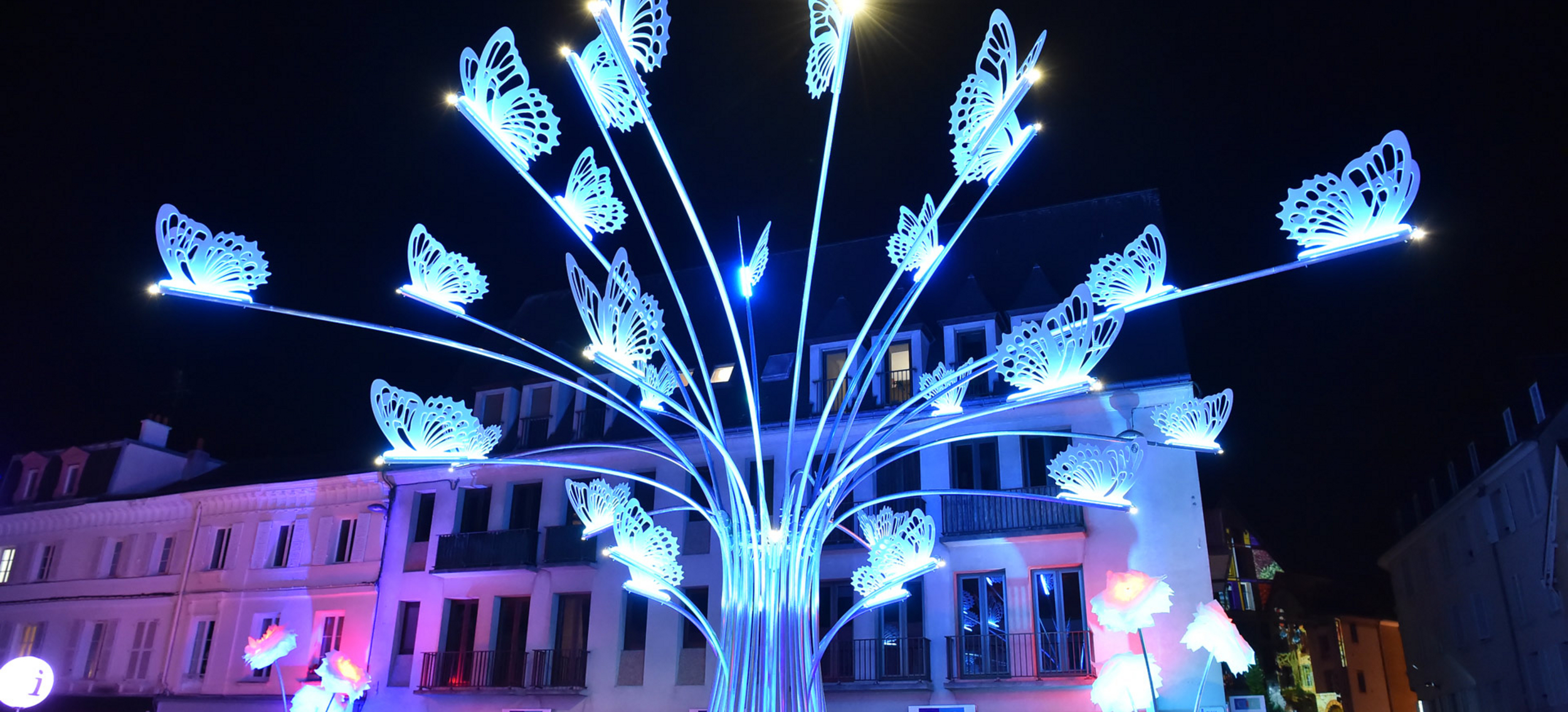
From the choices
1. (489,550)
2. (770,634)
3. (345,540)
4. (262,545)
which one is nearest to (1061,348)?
(770,634)

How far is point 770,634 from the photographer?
10.3 metres

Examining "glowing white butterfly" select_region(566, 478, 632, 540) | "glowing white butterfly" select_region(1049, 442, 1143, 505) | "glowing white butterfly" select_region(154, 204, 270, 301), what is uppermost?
"glowing white butterfly" select_region(154, 204, 270, 301)

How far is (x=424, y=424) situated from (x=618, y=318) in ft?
10.6

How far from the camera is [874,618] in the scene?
2195 centimetres

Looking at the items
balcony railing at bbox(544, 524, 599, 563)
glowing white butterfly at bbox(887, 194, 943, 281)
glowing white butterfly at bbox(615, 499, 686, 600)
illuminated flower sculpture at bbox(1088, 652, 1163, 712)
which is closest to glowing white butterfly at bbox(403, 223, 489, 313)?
glowing white butterfly at bbox(615, 499, 686, 600)

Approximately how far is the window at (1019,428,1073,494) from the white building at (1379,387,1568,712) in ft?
39.0

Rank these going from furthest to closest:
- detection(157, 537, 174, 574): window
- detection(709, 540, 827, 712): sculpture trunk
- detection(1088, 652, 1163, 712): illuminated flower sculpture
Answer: detection(157, 537, 174, 574): window < detection(1088, 652, 1163, 712): illuminated flower sculpture < detection(709, 540, 827, 712): sculpture trunk

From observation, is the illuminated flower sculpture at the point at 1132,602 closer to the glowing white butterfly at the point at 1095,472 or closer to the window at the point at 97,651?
the glowing white butterfly at the point at 1095,472

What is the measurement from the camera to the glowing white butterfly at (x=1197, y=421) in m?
12.3

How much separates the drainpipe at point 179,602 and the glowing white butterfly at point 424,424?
2242cm

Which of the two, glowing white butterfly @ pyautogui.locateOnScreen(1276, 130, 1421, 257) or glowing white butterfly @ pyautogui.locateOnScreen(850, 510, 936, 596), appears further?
glowing white butterfly @ pyautogui.locateOnScreen(850, 510, 936, 596)

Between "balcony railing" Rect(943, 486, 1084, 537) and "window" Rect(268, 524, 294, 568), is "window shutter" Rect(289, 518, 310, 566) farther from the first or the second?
"balcony railing" Rect(943, 486, 1084, 537)

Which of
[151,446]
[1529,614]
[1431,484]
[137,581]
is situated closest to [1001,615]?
[1529,614]

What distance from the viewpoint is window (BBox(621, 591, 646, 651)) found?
23.8 m
